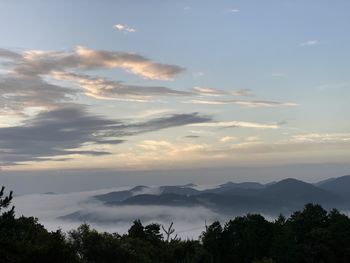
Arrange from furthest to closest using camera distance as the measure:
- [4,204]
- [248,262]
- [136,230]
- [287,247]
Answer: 1. [136,230]
2. [248,262]
3. [287,247]
4. [4,204]

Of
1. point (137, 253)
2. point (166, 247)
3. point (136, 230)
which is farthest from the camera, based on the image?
point (136, 230)

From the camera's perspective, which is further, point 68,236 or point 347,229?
point 68,236

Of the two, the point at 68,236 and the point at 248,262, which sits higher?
the point at 68,236

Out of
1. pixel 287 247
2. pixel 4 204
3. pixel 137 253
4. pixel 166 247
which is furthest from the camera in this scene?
pixel 166 247

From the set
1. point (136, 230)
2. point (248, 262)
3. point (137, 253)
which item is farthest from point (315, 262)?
point (136, 230)

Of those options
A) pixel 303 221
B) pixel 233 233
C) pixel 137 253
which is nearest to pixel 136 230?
pixel 137 253

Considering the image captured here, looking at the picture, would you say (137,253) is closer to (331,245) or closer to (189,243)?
(189,243)

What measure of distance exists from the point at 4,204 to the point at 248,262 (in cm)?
5437

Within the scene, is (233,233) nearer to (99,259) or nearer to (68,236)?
(99,259)

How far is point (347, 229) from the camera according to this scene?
76.4 m

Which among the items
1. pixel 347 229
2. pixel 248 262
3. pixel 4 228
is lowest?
pixel 248 262

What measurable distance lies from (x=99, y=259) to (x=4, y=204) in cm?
4771

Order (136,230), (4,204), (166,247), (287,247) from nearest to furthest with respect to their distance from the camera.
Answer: (4,204) → (287,247) → (166,247) → (136,230)

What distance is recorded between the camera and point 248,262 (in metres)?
80.2
